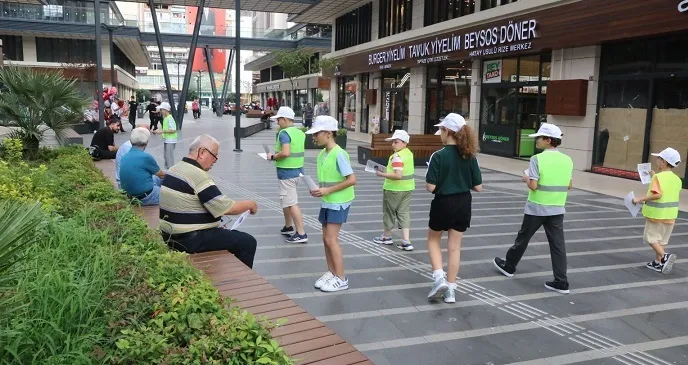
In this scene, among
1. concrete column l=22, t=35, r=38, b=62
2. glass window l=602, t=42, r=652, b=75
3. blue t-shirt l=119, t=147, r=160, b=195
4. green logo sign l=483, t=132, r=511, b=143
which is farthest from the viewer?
concrete column l=22, t=35, r=38, b=62

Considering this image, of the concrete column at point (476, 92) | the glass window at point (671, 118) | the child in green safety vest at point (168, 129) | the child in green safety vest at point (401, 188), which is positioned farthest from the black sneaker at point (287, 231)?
the concrete column at point (476, 92)

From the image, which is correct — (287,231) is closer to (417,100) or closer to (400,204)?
(400,204)

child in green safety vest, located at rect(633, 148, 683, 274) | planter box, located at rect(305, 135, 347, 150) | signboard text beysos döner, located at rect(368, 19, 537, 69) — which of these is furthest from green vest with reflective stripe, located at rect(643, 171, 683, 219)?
planter box, located at rect(305, 135, 347, 150)

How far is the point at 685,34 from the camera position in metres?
12.4

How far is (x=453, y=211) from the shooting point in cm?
503

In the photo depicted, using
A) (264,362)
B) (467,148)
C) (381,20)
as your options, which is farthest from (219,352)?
(381,20)

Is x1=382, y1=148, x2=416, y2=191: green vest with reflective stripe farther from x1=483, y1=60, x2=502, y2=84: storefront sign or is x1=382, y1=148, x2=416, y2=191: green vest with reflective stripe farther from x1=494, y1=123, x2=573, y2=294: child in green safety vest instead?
x1=483, y1=60, x2=502, y2=84: storefront sign

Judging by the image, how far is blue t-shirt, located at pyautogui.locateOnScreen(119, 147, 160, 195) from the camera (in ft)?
21.9

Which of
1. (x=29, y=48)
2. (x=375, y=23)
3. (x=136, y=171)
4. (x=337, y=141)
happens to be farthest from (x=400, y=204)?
(x=29, y=48)

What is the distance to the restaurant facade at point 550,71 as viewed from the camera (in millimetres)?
12930

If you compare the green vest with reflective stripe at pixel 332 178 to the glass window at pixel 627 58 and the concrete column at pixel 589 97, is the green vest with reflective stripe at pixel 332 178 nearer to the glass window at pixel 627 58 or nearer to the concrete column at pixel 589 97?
the glass window at pixel 627 58

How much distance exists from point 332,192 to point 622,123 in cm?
1152

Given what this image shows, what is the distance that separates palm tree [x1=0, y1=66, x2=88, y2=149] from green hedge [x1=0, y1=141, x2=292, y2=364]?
665 centimetres

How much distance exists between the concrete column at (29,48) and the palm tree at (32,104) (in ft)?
137
